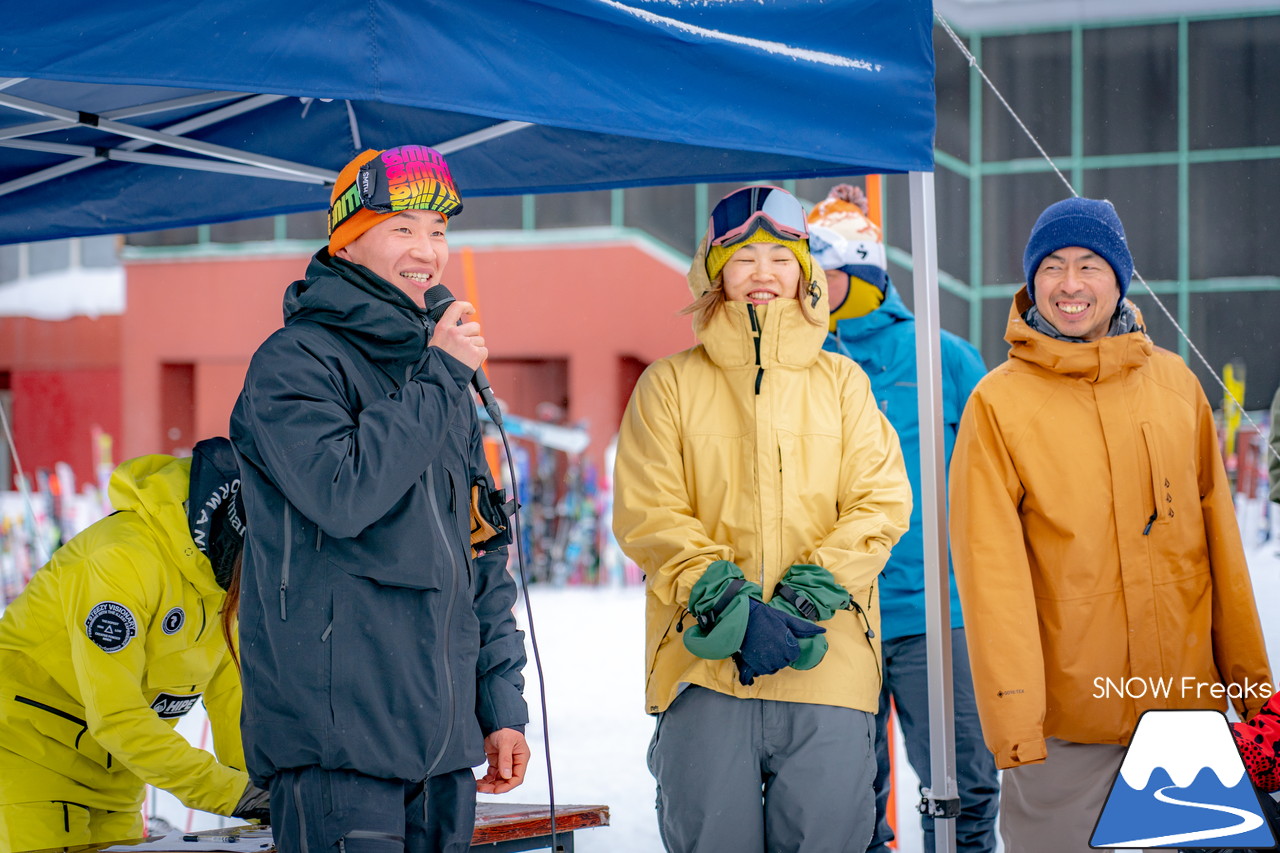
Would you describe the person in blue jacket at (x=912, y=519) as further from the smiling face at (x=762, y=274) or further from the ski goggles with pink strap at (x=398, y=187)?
the ski goggles with pink strap at (x=398, y=187)

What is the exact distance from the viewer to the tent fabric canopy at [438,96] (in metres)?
1.79

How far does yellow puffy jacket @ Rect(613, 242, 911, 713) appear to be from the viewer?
7.25ft

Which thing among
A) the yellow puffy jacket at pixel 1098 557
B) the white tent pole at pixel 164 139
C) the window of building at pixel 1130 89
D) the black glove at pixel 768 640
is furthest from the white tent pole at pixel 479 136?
the window of building at pixel 1130 89

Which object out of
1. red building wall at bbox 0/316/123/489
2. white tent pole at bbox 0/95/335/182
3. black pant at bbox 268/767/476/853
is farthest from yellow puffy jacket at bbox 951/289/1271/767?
red building wall at bbox 0/316/123/489

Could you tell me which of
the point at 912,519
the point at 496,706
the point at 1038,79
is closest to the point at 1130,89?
the point at 1038,79

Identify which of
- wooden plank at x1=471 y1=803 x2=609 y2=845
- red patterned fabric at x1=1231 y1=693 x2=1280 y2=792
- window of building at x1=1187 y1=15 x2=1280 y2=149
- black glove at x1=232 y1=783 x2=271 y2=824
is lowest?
wooden plank at x1=471 y1=803 x2=609 y2=845

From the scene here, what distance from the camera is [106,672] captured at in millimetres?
2279

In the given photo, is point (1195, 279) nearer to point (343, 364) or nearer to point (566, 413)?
point (566, 413)

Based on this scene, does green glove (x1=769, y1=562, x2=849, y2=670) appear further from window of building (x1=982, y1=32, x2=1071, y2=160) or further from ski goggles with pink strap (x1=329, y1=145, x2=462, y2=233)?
window of building (x1=982, y1=32, x2=1071, y2=160)

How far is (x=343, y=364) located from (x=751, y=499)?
2.68 ft

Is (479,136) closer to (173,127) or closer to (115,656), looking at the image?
(173,127)

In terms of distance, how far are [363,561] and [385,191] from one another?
1.96 feet

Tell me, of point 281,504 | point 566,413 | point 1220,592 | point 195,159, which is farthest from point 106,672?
point 566,413

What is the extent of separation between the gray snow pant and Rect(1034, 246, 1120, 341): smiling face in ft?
2.89
